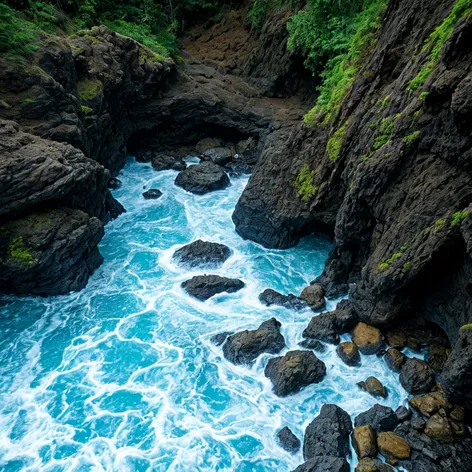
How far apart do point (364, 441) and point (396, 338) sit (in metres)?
5.10

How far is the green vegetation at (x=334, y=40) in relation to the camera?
2080cm

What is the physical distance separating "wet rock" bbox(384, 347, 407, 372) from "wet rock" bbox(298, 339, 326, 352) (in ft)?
8.49

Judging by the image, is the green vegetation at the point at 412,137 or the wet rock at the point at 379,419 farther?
the green vegetation at the point at 412,137

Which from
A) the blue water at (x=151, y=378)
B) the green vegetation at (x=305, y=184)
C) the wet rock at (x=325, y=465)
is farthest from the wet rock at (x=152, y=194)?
the wet rock at (x=325, y=465)

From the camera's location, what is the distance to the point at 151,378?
626 inches

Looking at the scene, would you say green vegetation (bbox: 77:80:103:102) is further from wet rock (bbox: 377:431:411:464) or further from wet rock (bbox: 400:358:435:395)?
wet rock (bbox: 377:431:411:464)

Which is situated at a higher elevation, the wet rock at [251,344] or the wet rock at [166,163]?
the wet rock at [251,344]

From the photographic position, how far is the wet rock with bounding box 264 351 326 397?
15023 millimetres

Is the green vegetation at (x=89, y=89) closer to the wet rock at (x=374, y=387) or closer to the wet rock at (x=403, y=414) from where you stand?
the wet rock at (x=374, y=387)

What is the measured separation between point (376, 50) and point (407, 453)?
1733 cm

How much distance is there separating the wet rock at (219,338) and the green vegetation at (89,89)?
17782 millimetres

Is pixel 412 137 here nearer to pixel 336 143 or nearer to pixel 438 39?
pixel 438 39

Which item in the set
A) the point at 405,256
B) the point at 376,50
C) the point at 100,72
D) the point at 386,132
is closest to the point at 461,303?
the point at 405,256

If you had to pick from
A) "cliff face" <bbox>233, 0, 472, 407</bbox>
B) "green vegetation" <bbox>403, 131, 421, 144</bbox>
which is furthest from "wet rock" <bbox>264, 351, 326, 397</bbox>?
"green vegetation" <bbox>403, 131, 421, 144</bbox>
